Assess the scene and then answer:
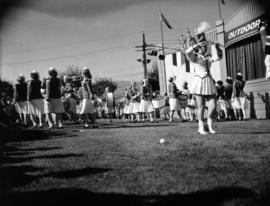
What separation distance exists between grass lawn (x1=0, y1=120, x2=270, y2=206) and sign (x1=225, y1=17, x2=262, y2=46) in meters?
9.10

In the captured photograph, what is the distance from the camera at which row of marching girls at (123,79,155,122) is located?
56.1 feet

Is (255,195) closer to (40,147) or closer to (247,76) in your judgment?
(40,147)

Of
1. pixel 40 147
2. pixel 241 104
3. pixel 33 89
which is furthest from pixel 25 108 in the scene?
pixel 241 104

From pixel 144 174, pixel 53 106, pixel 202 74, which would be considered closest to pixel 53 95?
pixel 53 106

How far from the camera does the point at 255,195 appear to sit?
3016 millimetres

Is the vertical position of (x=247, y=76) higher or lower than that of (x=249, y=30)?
lower

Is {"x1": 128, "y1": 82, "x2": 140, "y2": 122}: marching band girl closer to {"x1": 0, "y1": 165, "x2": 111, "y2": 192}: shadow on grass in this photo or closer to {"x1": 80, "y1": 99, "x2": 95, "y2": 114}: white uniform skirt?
{"x1": 80, "y1": 99, "x2": 95, "y2": 114}: white uniform skirt

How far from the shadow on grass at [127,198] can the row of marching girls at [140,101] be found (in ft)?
43.1

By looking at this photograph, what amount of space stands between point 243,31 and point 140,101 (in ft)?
20.0

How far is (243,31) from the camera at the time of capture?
1527 centimetres

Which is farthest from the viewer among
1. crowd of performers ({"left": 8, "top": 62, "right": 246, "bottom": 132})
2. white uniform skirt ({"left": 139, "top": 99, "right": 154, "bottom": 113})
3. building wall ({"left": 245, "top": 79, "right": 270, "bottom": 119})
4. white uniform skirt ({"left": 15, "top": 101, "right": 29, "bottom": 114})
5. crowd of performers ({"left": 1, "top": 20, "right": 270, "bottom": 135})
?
white uniform skirt ({"left": 139, "top": 99, "right": 154, "bottom": 113})

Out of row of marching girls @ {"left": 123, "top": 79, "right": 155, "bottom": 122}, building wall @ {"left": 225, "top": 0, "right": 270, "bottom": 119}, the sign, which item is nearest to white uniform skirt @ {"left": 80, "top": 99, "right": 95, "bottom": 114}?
row of marching girls @ {"left": 123, "top": 79, "right": 155, "bottom": 122}

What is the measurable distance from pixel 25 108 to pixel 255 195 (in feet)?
42.3

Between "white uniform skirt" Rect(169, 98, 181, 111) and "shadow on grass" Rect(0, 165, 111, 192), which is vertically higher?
"white uniform skirt" Rect(169, 98, 181, 111)
